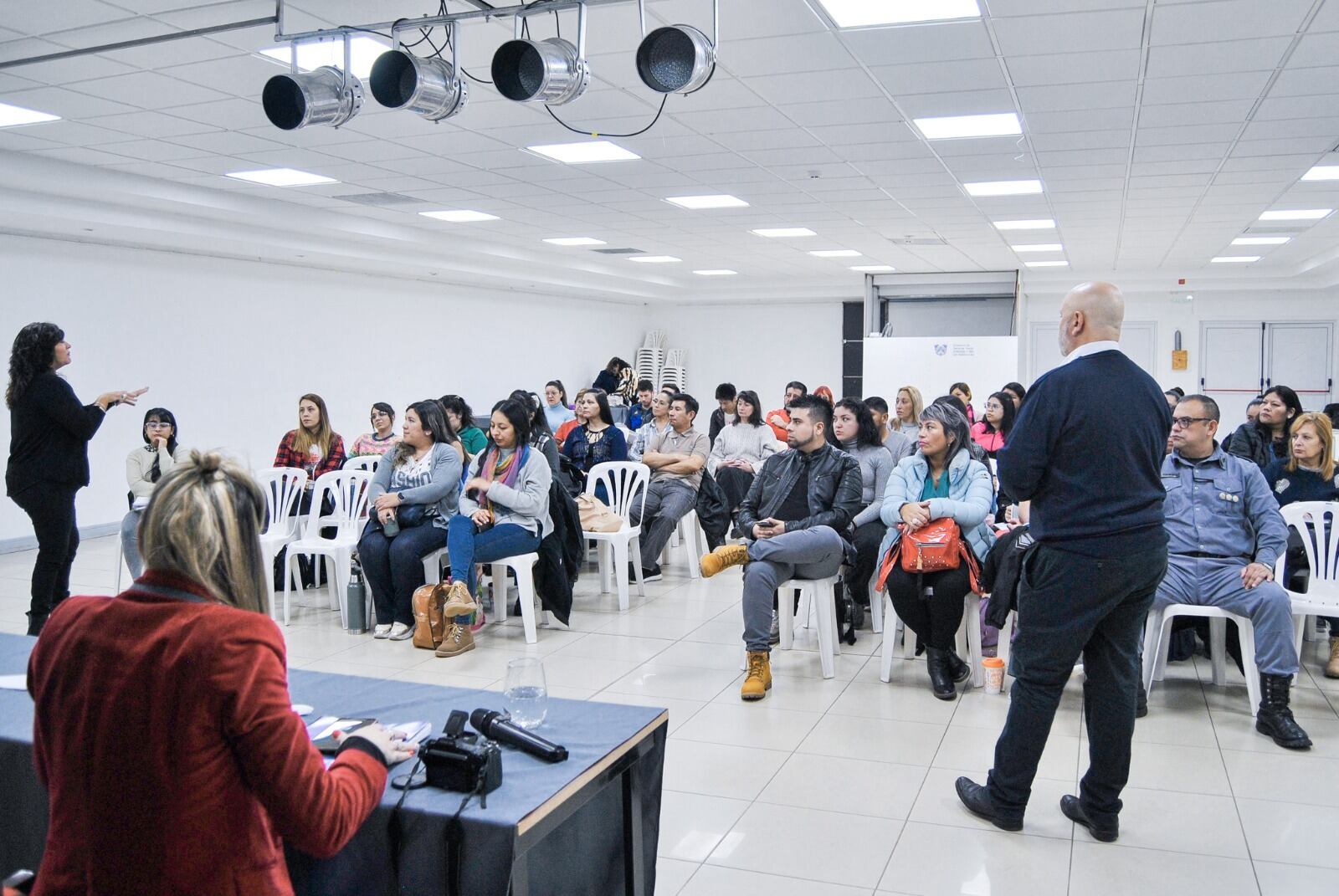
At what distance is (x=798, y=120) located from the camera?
5.88 metres

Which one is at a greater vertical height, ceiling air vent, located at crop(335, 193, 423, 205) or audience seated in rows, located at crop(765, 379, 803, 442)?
ceiling air vent, located at crop(335, 193, 423, 205)

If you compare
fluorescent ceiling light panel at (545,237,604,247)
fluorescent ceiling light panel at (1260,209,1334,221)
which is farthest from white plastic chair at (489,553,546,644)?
fluorescent ceiling light panel at (1260,209,1334,221)

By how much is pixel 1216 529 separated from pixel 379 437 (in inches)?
211

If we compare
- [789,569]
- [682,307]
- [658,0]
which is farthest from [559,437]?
[682,307]

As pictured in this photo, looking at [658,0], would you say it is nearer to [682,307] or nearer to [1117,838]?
[1117,838]

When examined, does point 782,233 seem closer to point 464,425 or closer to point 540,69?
point 464,425

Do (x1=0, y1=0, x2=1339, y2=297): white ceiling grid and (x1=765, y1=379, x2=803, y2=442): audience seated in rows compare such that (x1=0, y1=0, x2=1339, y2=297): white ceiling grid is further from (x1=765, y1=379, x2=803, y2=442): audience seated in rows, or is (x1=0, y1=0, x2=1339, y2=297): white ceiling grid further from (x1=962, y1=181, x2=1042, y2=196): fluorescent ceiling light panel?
(x1=765, y1=379, x2=803, y2=442): audience seated in rows

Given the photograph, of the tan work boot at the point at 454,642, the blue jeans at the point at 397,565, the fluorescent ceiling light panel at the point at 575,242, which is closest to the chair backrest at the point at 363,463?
the blue jeans at the point at 397,565

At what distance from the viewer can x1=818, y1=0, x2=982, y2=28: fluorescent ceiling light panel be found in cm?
410

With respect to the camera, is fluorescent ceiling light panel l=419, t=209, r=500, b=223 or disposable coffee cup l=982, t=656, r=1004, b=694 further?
fluorescent ceiling light panel l=419, t=209, r=500, b=223

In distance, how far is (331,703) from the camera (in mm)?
2219

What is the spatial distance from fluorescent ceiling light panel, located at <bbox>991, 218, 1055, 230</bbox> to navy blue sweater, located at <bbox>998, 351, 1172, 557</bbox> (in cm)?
737

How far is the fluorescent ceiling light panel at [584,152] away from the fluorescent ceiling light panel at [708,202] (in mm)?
1535

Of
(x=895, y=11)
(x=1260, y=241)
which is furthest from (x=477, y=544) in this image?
(x=1260, y=241)
